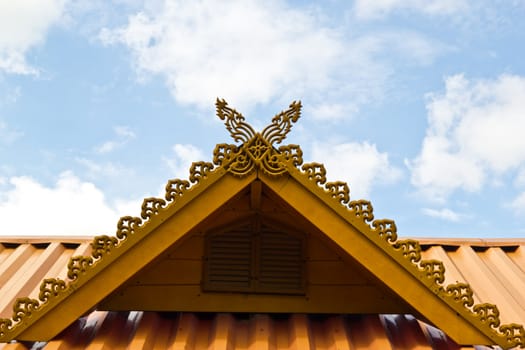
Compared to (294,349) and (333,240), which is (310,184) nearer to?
(333,240)

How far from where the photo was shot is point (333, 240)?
4.89 m

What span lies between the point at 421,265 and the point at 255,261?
5.03 ft

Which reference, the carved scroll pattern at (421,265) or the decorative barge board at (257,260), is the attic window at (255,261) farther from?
the carved scroll pattern at (421,265)

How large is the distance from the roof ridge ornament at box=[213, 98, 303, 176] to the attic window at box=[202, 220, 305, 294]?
745 mm

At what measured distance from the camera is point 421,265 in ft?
15.5

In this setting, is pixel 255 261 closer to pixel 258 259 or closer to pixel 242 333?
pixel 258 259

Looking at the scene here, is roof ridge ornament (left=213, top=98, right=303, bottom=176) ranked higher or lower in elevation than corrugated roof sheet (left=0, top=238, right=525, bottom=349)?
higher

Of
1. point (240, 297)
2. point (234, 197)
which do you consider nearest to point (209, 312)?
point (240, 297)

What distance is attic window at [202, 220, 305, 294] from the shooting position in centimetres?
530

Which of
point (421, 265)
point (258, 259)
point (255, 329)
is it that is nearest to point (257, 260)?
point (258, 259)

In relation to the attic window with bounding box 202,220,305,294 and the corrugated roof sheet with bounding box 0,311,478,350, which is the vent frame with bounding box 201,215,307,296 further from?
the corrugated roof sheet with bounding box 0,311,478,350

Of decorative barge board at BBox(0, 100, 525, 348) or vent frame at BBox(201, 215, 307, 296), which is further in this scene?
vent frame at BBox(201, 215, 307, 296)

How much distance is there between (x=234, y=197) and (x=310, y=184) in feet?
2.25

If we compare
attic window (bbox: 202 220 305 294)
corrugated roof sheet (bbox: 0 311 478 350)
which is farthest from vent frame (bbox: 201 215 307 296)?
corrugated roof sheet (bbox: 0 311 478 350)
